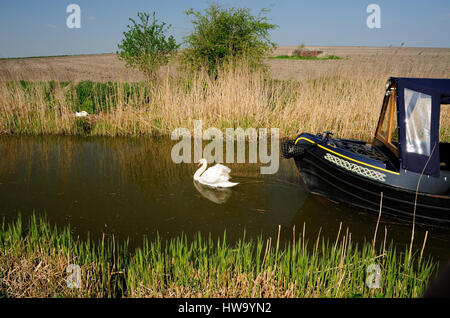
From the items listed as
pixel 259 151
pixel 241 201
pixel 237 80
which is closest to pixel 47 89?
pixel 237 80

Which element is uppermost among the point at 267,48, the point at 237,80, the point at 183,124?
the point at 267,48

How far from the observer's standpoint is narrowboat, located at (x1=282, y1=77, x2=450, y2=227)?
4066mm

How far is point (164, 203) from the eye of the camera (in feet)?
16.4

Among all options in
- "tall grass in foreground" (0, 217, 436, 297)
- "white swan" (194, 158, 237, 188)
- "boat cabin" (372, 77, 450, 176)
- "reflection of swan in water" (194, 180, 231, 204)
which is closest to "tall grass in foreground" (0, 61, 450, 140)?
"white swan" (194, 158, 237, 188)

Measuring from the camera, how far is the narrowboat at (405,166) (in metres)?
4.07

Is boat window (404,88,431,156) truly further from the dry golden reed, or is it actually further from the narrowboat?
Result: the dry golden reed

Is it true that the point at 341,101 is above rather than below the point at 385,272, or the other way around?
above

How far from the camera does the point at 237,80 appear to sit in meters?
8.58

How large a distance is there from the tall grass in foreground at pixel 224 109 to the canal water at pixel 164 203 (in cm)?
203

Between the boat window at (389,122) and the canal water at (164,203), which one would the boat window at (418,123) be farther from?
the canal water at (164,203)

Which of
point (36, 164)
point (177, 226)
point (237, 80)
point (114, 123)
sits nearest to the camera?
point (177, 226)

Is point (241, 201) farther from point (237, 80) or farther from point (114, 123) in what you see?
point (114, 123)

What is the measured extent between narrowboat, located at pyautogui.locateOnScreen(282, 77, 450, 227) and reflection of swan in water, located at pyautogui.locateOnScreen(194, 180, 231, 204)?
1.56 meters
